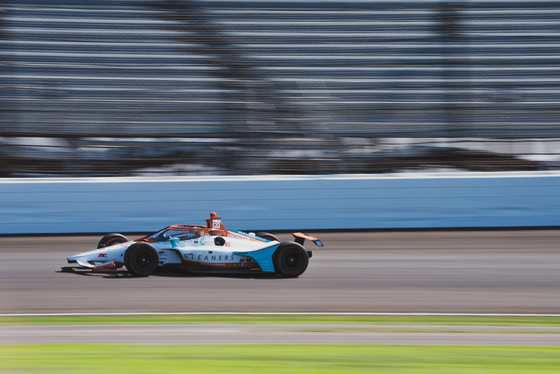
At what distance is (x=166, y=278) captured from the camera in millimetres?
7688

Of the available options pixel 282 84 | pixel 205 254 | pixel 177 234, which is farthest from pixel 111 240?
pixel 282 84

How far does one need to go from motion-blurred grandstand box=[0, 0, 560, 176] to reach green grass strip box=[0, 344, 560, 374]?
692 cm

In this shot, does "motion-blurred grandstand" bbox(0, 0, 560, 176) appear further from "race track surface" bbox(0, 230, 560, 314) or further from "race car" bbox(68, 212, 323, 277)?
"race car" bbox(68, 212, 323, 277)

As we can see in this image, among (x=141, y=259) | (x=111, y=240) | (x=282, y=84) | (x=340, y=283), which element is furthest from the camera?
(x=282, y=84)

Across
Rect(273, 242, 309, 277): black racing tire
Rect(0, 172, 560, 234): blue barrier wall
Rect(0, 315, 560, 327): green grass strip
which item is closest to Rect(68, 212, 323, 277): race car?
Rect(273, 242, 309, 277): black racing tire

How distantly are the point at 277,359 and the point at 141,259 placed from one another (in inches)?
132

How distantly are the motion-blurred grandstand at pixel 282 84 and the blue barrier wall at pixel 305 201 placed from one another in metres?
0.67

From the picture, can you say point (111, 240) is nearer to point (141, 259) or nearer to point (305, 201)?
point (141, 259)

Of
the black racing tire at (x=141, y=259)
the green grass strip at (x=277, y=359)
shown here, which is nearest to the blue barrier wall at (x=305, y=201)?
the black racing tire at (x=141, y=259)

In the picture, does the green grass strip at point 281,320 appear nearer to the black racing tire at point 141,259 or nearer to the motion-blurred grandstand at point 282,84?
the black racing tire at point 141,259

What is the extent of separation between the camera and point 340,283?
7.53 m

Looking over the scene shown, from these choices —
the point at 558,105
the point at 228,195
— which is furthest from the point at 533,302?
the point at 558,105

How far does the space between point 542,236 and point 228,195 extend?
4595 millimetres

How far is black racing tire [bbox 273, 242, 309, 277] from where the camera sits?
778 centimetres
